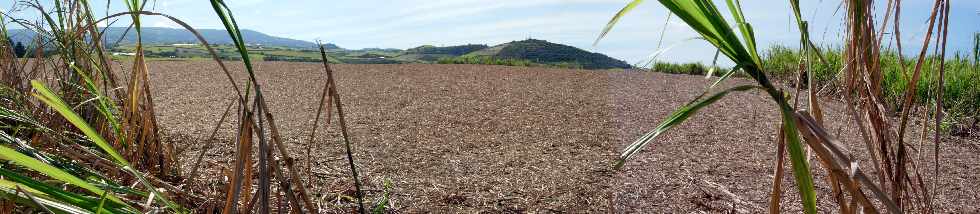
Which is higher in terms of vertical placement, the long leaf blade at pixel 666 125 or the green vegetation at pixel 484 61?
the long leaf blade at pixel 666 125

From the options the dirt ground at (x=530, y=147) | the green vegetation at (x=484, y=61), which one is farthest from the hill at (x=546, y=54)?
the dirt ground at (x=530, y=147)

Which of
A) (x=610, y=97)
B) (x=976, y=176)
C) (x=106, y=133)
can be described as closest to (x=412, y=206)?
(x=106, y=133)

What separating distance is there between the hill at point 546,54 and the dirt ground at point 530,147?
93.2 inches

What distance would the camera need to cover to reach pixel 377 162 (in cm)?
205

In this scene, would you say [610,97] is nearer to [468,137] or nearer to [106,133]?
[468,137]

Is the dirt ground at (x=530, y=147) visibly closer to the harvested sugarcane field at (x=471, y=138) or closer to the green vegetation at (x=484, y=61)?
the harvested sugarcane field at (x=471, y=138)

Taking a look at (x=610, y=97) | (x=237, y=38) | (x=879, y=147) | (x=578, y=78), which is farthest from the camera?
(x=578, y=78)

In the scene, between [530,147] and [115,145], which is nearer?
[115,145]

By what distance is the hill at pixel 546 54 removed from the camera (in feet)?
22.7

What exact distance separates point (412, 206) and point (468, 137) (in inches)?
35.0

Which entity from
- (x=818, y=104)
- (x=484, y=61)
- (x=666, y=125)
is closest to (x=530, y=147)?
(x=818, y=104)

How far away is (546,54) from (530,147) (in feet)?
17.5

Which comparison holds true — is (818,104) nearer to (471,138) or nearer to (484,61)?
(471,138)

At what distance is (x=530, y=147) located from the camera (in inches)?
92.3
